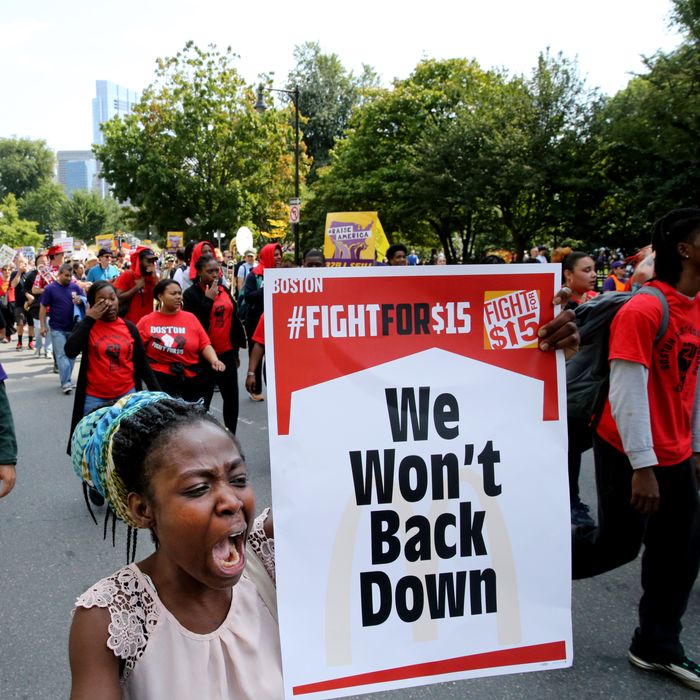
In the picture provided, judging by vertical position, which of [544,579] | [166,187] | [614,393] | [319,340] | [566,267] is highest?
[166,187]

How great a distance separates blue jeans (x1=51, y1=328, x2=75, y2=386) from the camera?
1056 cm

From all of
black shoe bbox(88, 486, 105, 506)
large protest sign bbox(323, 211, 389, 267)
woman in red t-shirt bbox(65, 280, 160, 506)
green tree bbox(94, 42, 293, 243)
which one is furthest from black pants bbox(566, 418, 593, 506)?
green tree bbox(94, 42, 293, 243)

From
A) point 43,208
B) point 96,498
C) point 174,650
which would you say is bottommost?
point 96,498

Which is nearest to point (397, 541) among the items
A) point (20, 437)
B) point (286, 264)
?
point (20, 437)

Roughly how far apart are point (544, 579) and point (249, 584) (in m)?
0.75

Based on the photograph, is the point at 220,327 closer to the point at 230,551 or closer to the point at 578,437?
the point at 578,437

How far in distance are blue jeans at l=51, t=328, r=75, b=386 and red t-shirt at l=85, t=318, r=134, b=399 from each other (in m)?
5.11

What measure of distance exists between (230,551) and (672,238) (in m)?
2.43

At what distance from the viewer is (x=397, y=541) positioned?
73.2 inches

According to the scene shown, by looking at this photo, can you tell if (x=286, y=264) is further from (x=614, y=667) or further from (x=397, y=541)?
(x=397, y=541)

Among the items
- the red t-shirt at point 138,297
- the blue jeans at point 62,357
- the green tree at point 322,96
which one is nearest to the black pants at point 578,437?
the red t-shirt at point 138,297

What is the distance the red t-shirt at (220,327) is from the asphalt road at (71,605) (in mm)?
1048

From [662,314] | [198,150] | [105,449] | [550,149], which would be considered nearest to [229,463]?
[105,449]

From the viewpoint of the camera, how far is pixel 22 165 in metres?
98.1
